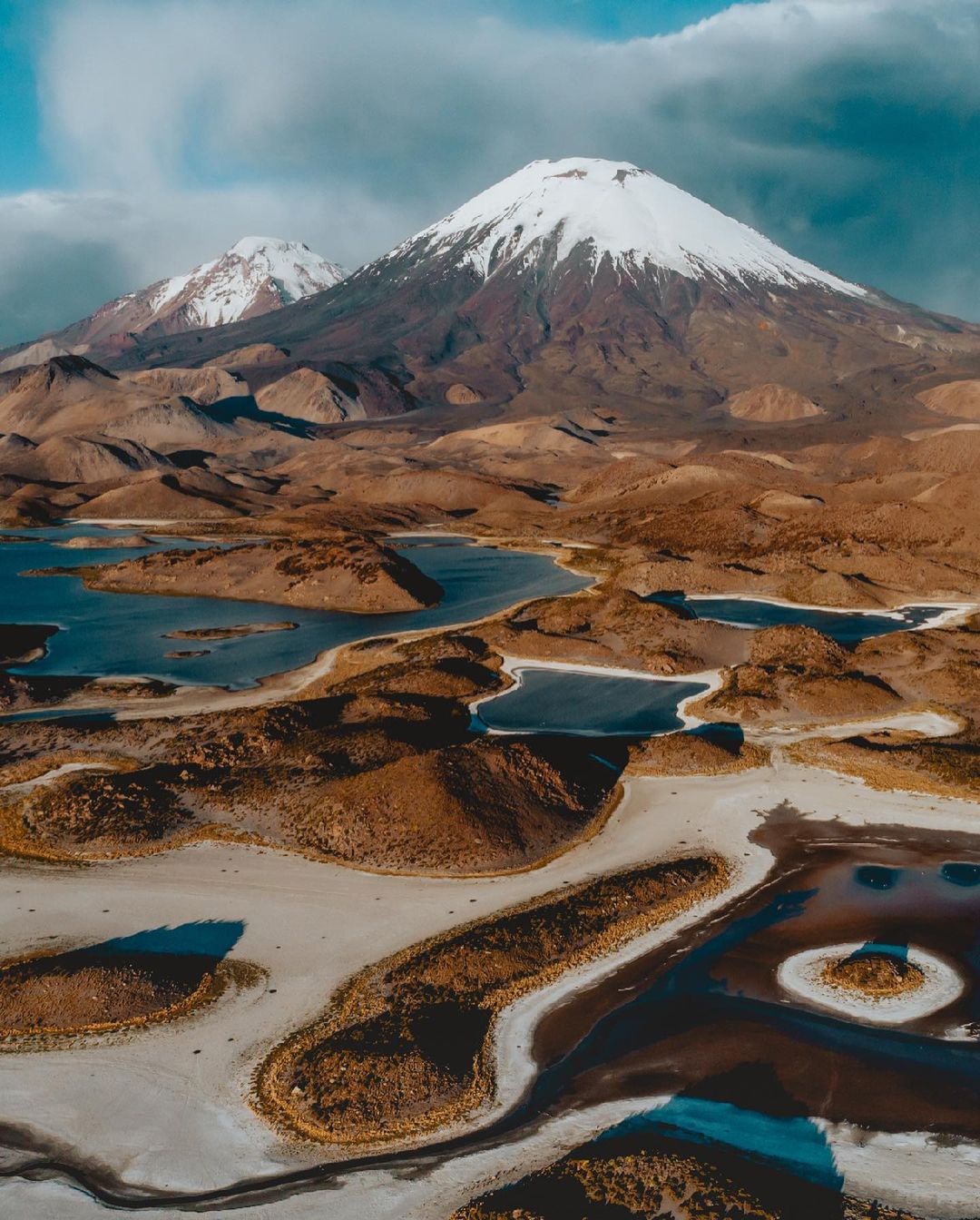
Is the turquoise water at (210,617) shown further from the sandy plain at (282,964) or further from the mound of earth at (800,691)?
the sandy plain at (282,964)

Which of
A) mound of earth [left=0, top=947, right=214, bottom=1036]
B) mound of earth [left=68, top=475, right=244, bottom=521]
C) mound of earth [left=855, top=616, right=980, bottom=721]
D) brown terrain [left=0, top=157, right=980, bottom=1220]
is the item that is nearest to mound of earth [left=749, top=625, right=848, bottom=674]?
brown terrain [left=0, top=157, right=980, bottom=1220]

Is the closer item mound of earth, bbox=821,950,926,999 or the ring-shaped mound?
the ring-shaped mound

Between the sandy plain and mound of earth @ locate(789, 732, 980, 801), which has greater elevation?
mound of earth @ locate(789, 732, 980, 801)

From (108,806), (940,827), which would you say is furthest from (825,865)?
(108,806)

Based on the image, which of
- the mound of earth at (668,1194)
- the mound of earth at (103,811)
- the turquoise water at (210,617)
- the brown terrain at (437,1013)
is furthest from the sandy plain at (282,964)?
the turquoise water at (210,617)

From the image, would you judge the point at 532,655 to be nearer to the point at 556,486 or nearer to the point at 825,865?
the point at 825,865

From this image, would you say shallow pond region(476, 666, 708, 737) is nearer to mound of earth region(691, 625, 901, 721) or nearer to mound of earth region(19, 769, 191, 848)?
mound of earth region(691, 625, 901, 721)
